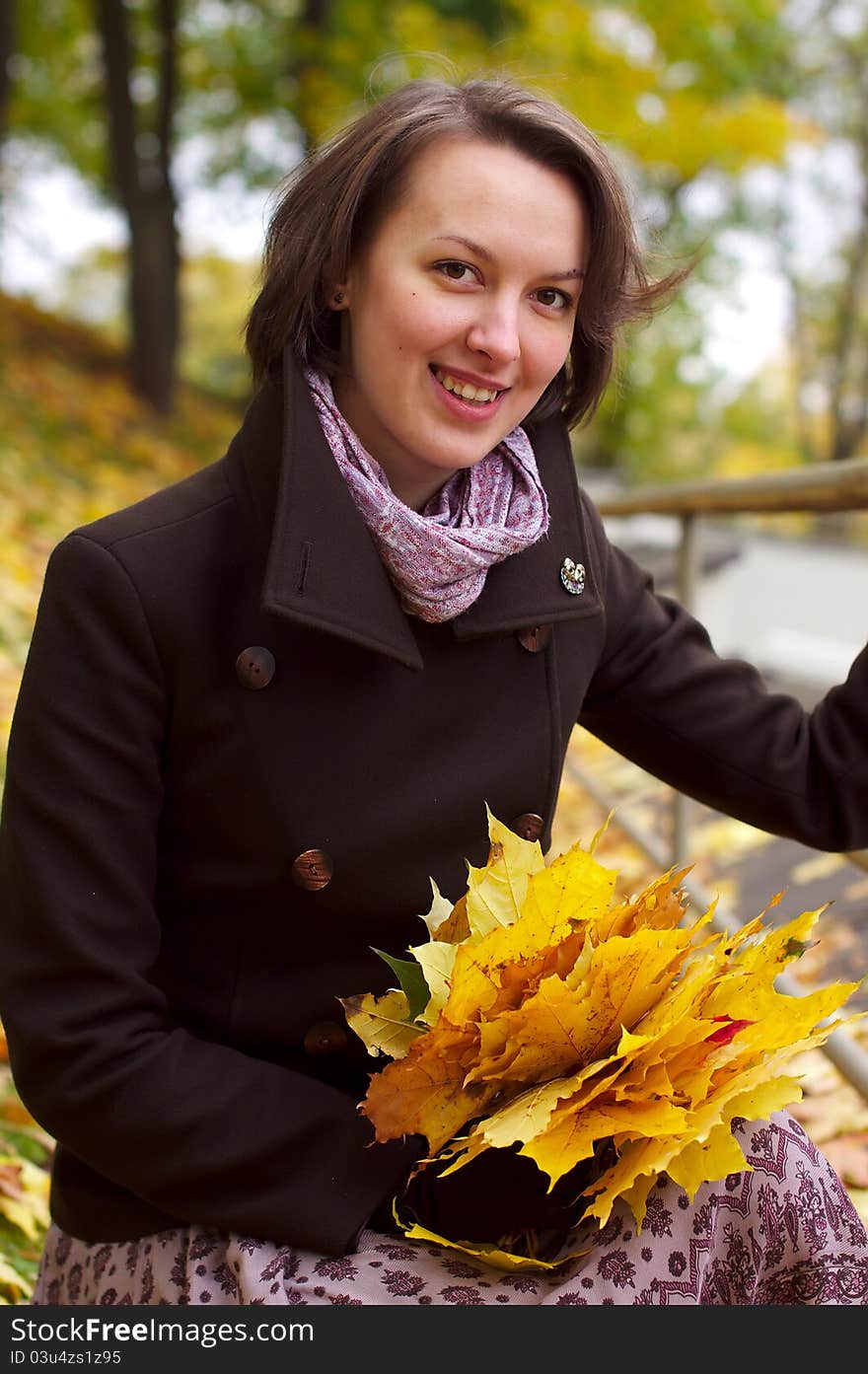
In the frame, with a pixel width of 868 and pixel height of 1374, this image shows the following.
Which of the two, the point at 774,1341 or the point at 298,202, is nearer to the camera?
the point at 774,1341

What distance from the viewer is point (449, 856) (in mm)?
1639

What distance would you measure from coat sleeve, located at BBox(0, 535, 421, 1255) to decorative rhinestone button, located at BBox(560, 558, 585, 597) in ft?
1.68

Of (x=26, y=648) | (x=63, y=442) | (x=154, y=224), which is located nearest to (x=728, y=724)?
(x=26, y=648)

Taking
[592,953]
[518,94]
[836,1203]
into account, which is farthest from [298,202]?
[836,1203]

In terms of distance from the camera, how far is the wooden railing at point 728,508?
69.1 inches

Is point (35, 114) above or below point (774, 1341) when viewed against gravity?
above

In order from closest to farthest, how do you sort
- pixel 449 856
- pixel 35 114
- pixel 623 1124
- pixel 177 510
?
pixel 623 1124
pixel 177 510
pixel 449 856
pixel 35 114

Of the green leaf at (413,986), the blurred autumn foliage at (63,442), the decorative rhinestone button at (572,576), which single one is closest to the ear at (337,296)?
the decorative rhinestone button at (572,576)

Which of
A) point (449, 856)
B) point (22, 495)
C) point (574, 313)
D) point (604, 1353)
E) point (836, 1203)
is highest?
point (22, 495)

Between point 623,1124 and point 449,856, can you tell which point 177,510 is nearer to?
point 449,856

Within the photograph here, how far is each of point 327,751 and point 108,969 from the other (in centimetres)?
33

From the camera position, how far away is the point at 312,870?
5.00 ft

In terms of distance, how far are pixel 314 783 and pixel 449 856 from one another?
206mm

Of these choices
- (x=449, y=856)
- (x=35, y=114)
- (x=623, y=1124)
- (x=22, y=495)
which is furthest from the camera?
(x=35, y=114)
